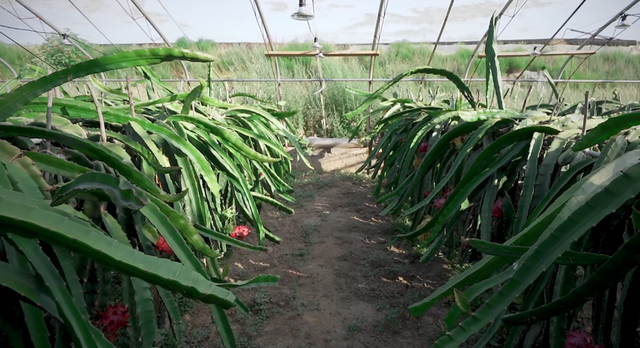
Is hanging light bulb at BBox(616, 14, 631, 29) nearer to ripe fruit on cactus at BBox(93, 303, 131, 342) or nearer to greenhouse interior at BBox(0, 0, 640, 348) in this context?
greenhouse interior at BBox(0, 0, 640, 348)

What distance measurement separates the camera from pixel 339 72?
20.5 ft

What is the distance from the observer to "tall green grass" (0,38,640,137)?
5.57m

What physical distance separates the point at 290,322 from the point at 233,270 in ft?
1.81

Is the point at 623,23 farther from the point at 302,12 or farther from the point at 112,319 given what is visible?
the point at 112,319

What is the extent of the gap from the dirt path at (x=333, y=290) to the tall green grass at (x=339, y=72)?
118 centimetres

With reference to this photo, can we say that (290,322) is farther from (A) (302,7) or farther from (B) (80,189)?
(A) (302,7)

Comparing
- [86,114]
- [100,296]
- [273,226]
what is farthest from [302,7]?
[100,296]

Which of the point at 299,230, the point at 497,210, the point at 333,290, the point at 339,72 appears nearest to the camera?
the point at 497,210

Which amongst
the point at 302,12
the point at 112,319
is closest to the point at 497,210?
the point at 112,319

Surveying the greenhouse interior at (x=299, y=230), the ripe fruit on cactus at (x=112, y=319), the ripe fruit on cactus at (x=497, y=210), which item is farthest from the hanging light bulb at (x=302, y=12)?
the ripe fruit on cactus at (x=112, y=319)

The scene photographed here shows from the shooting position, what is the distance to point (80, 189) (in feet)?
1.99

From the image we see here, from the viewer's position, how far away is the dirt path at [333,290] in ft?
5.02

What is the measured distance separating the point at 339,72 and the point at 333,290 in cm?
494

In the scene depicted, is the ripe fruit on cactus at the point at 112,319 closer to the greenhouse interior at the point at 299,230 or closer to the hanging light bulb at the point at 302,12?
the greenhouse interior at the point at 299,230
